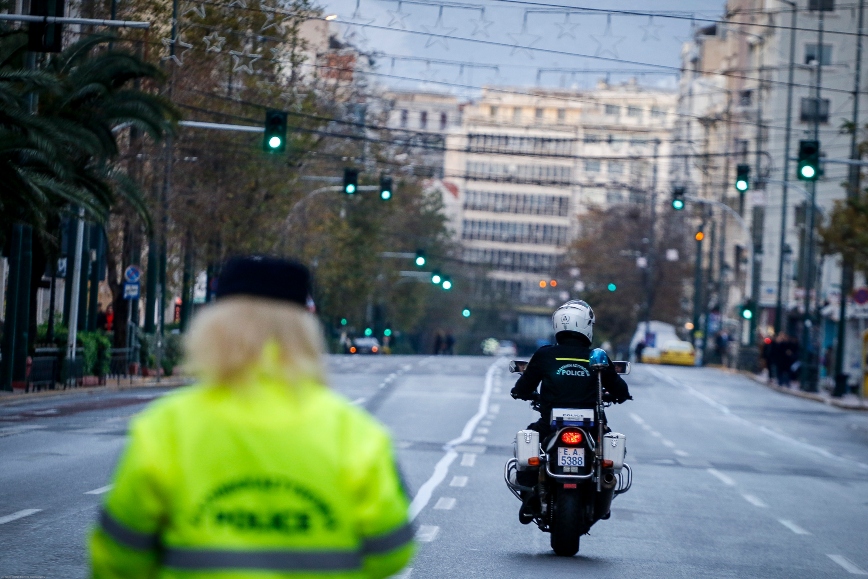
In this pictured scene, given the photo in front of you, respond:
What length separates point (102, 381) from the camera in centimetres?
3662

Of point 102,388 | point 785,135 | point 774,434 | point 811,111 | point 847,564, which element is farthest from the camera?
point 811,111

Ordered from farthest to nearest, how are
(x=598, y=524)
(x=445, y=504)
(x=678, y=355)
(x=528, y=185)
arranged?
(x=528, y=185), (x=678, y=355), (x=445, y=504), (x=598, y=524)

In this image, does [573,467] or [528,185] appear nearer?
[573,467]

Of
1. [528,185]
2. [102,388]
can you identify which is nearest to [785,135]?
[102,388]

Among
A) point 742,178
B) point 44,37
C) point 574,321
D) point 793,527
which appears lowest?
point 793,527

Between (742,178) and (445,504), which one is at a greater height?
(742,178)

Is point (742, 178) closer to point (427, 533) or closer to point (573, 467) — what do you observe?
point (427, 533)

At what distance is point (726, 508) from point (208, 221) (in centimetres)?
3273

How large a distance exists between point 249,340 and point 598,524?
10479mm

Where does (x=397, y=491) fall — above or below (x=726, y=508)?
above

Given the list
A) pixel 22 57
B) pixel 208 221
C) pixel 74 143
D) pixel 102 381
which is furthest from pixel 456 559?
pixel 208 221

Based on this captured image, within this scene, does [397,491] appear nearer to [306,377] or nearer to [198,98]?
[306,377]

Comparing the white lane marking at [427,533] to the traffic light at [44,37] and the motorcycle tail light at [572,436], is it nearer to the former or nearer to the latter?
the motorcycle tail light at [572,436]

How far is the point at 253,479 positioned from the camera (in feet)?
10.4
